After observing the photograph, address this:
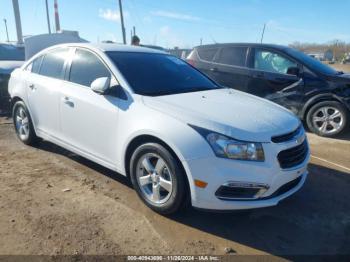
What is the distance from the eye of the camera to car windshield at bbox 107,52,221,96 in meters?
3.59

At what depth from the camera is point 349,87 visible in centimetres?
614

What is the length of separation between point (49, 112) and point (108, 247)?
7.59 ft

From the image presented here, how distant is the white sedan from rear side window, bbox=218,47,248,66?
3.03 meters

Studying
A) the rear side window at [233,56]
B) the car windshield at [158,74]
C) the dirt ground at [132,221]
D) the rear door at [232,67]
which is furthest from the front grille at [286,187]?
the rear side window at [233,56]

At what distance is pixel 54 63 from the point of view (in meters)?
4.48

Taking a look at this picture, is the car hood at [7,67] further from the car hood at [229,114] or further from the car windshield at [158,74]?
the car hood at [229,114]

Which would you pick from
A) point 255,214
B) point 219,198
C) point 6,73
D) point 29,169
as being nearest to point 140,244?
point 219,198

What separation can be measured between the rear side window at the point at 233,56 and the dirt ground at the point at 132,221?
3.58 m

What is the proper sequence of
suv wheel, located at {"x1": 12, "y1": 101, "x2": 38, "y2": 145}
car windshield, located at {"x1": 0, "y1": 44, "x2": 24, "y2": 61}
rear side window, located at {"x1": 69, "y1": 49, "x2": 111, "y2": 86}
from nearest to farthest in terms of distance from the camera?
rear side window, located at {"x1": 69, "y1": 49, "x2": 111, "y2": 86} < suv wheel, located at {"x1": 12, "y1": 101, "x2": 38, "y2": 145} < car windshield, located at {"x1": 0, "y1": 44, "x2": 24, "y2": 61}

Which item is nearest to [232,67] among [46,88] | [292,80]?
[292,80]

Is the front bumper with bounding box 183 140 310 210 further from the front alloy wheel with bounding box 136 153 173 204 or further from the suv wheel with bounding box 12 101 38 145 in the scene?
the suv wheel with bounding box 12 101 38 145

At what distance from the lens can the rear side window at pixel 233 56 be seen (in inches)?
283

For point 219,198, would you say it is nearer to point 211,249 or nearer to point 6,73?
point 211,249

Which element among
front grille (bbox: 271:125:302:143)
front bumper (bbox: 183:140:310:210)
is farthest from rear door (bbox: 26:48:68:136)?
front grille (bbox: 271:125:302:143)
